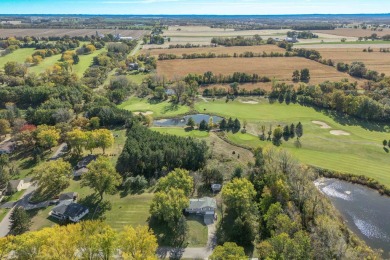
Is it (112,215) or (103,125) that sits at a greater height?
(103,125)

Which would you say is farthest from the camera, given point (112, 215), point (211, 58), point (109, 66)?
point (211, 58)

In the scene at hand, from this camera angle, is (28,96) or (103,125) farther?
(28,96)

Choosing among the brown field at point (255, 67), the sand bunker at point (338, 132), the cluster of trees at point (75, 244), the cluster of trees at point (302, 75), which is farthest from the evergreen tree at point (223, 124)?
the cluster of trees at point (302, 75)

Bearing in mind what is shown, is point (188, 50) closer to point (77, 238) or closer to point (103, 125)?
point (103, 125)

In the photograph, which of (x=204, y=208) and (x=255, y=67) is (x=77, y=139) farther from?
(x=255, y=67)

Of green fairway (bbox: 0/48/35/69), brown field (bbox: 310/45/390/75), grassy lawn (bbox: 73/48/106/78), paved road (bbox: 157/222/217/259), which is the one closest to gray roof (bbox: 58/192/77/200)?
paved road (bbox: 157/222/217/259)

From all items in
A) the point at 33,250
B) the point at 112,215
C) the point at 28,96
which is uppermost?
the point at 28,96

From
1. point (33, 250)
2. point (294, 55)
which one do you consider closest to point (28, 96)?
point (33, 250)
